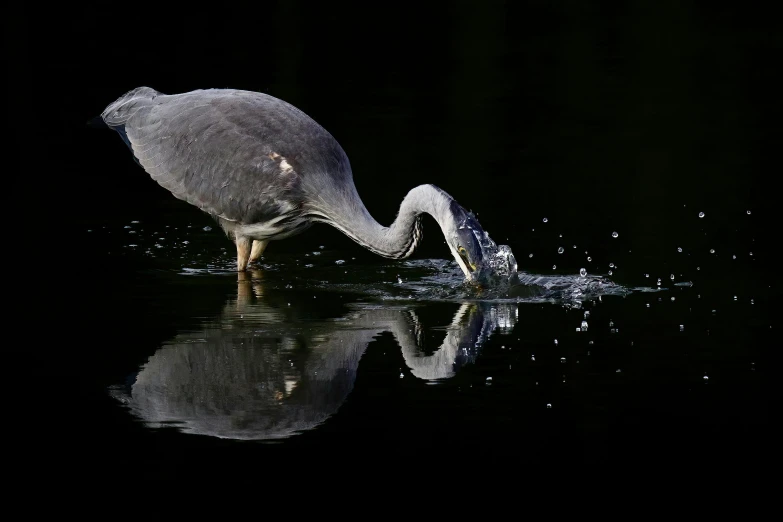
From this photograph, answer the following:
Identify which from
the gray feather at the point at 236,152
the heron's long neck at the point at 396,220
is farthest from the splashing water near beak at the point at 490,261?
the gray feather at the point at 236,152

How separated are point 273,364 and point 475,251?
6.46 feet

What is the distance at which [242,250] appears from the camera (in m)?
11.5

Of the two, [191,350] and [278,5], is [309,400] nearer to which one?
[191,350]

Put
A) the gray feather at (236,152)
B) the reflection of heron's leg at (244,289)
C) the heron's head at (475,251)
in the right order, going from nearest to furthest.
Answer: the heron's head at (475,251), the reflection of heron's leg at (244,289), the gray feather at (236,152)

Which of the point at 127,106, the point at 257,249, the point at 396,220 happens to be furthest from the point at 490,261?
the point at 127,106

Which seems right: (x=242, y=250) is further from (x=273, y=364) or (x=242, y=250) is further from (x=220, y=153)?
(x=273, y=364)

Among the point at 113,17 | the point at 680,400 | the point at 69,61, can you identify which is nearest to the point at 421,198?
the point at 680,400

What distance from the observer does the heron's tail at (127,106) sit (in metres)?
12.7

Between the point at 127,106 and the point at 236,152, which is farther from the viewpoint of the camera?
the point at 127,106

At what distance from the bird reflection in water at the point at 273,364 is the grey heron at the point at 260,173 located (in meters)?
1.26

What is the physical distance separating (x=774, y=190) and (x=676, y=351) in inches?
219

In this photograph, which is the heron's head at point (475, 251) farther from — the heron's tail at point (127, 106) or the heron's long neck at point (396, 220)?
the heron's tail at point (127, 106)

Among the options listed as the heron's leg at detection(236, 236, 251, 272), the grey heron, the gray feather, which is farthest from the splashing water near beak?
the heron's leg at detection(236, 236, 251, 272)

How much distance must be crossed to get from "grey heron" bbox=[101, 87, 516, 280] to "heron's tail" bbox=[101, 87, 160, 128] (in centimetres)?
63
